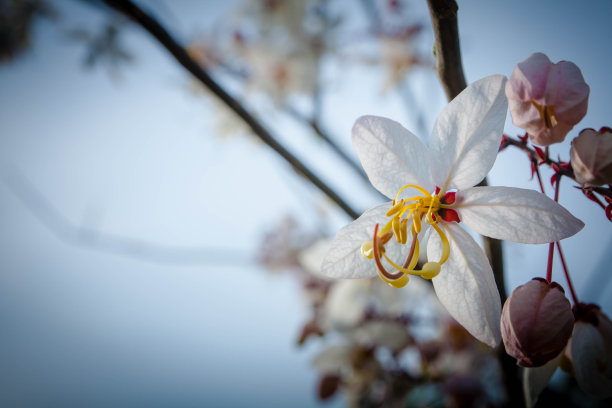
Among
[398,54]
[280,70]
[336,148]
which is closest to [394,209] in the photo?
[336,148]

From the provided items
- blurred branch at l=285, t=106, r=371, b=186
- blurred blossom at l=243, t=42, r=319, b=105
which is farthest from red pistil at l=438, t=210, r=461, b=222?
blurred blossom at l=243, t=42, r=319, b=105

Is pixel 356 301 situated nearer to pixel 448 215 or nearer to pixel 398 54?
pixel 448 215

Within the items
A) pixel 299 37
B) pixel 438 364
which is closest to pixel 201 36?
pixel 299 37

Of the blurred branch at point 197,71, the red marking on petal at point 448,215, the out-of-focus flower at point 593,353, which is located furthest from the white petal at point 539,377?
the blurred branch at point 197,71

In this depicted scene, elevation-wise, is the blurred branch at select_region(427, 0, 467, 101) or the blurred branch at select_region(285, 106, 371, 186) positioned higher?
the blurred branch at select_region(285, 106, 371, 186)

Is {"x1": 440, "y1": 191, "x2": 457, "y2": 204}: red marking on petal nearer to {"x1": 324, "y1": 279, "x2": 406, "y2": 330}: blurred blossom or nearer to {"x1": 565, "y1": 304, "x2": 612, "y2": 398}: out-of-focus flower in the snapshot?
{"x1": 565, "y1": 304, "x2": 612, "y2": 398}: out-of-focus flower
